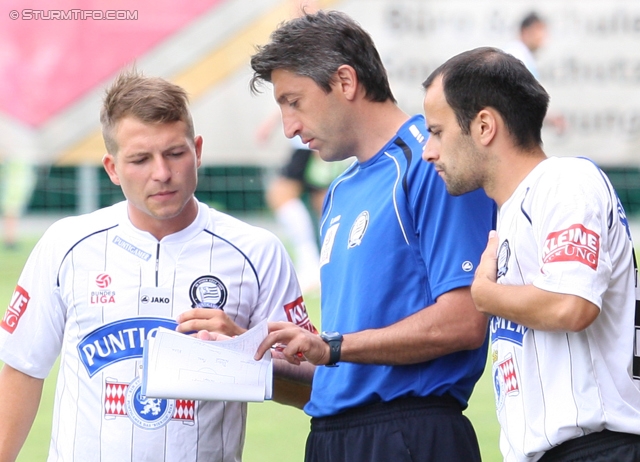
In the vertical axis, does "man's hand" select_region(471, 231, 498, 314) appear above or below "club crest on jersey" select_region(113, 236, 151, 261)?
below

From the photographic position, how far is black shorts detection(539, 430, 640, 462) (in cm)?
234

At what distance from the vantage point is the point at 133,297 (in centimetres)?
281

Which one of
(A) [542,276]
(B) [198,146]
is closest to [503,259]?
(A) [542,276]

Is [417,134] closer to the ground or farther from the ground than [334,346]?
farther from the ground

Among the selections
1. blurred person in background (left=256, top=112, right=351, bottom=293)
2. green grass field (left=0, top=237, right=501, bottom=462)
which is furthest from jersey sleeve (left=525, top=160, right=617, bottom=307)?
blurred person in background (left=256, top=112, right=351, bottom=293)

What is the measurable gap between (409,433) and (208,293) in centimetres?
70

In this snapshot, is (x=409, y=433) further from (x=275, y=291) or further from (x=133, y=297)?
(x=133, y=297)

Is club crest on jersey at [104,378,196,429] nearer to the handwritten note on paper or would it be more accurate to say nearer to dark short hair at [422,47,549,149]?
the handwritten note on paper

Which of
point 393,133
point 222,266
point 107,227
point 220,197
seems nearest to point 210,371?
point 222,266

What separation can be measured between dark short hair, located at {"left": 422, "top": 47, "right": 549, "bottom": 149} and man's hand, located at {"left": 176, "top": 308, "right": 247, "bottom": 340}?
81 centimetres

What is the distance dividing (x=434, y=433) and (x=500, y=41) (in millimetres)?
11162

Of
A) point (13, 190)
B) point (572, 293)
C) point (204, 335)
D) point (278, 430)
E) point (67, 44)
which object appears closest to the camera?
point (572, 293)

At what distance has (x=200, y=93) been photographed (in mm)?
13156

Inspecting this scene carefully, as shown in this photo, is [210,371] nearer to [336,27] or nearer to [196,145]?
[196,145]
